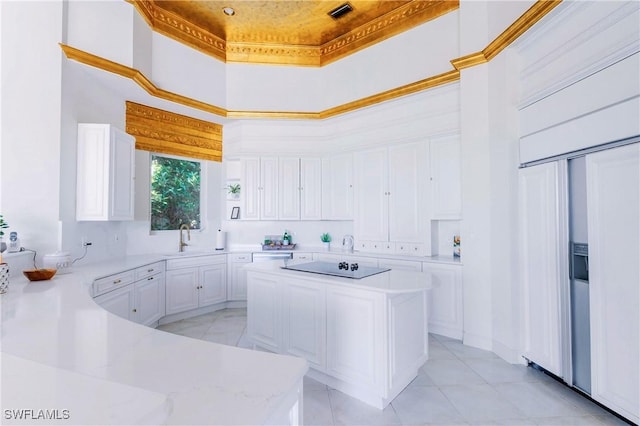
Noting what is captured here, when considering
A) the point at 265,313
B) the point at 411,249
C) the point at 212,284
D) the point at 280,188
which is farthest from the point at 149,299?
the point at 411,249

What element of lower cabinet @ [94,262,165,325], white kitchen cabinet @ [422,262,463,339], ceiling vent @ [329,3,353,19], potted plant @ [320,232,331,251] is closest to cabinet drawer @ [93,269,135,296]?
lower cabinet @ [94,262,165,325]

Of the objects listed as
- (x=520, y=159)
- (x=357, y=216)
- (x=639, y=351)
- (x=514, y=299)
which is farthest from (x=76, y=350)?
(x=357, y=216)

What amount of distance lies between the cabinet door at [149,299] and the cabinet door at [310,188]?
231 centimetres

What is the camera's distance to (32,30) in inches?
111

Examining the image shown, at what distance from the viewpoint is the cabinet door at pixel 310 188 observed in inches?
196

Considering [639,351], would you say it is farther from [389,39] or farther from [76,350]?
[389,39]

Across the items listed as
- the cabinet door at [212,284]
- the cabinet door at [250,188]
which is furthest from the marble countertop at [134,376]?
the cabinet door at [250,188]

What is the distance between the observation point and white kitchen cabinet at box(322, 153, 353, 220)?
4.68 metres

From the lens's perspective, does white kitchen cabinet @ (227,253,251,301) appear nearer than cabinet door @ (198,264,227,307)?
No

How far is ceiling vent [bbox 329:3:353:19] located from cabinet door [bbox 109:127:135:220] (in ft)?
10.4

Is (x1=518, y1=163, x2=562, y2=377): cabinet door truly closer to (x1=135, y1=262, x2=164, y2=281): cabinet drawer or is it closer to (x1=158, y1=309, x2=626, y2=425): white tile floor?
(x1=158, y1=309, x2=626, y2=425): white tile floor

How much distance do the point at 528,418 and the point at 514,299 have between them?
3.65 ft

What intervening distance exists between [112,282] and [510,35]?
4561 millimetres

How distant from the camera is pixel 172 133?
4543 mm
